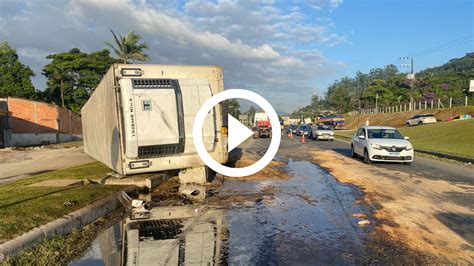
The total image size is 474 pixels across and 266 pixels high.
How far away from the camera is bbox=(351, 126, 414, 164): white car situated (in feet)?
48.8

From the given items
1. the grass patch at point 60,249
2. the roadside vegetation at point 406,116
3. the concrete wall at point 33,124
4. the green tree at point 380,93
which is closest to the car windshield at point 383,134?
the grass patch at point 60,249

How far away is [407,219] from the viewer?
22.2 feet

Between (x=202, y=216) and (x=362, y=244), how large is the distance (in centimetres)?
308

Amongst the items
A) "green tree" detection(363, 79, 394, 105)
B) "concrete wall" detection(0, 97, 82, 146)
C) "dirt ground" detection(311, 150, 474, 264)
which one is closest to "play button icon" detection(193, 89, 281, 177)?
"dirt ground" detection(311, 150, 474, 264)

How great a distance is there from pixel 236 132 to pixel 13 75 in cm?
5437

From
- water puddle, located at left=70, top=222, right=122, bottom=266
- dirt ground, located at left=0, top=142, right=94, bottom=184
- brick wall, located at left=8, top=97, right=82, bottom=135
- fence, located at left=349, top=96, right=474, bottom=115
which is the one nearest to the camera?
water puddle, located at left=70, top=222, right=122, bottom=266

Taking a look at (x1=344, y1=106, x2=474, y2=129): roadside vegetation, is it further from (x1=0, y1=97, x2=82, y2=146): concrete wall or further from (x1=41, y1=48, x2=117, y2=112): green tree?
(x1=0, y1=97, x2=82, y2=146): concrete wall

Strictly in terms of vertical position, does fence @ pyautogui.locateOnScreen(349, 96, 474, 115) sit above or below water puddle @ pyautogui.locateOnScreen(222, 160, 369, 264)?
above

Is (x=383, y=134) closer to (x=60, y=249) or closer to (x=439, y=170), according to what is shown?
(x=439, y=170)

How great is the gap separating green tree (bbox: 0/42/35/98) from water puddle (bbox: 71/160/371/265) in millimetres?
52504

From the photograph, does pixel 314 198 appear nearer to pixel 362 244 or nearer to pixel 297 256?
pixel 362 244

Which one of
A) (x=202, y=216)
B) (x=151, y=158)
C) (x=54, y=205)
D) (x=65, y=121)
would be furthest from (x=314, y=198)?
(x=65, y=121)

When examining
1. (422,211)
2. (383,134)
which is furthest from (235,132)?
(383,134)

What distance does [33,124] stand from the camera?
40.8 m
